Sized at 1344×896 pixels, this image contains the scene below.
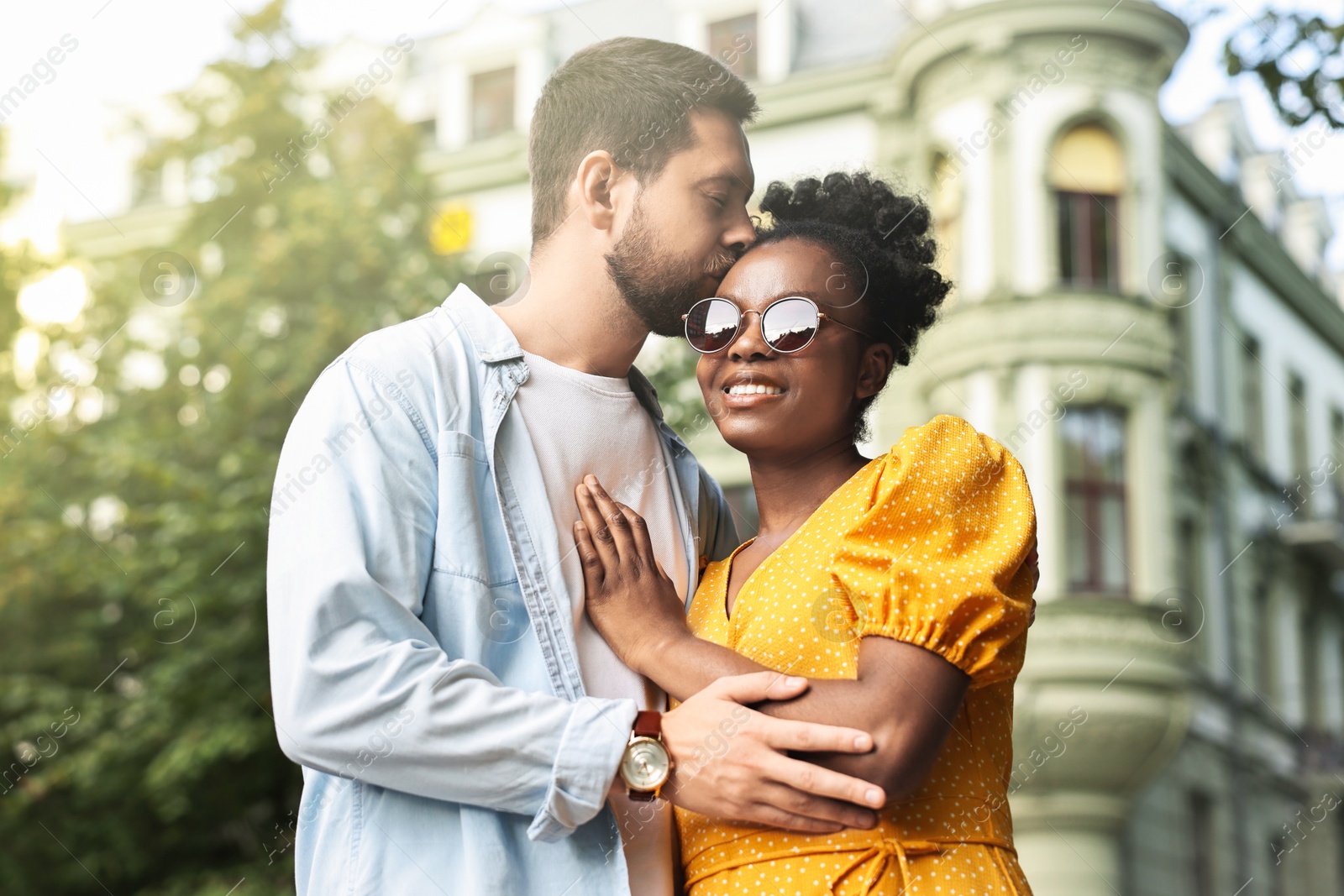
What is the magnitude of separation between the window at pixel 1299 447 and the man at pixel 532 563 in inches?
810

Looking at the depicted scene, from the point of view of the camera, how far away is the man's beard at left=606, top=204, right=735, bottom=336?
2.62 metres

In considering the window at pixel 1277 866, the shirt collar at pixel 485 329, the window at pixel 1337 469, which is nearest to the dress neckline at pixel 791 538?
the shirt collar at pixel 485 329

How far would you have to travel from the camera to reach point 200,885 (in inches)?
440

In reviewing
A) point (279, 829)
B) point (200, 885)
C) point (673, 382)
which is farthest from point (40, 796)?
point (673, 382)

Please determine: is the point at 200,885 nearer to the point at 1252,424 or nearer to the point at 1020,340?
the point at 1020,340

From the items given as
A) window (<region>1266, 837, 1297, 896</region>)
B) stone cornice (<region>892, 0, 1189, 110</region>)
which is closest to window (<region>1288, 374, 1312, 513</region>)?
window (<region>1266, 837, 1297, 896</region>)

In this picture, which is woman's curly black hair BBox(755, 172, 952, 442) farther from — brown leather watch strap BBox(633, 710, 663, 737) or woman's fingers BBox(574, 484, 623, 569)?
brown leather watch strap BBox(633, 710, 663, 737)

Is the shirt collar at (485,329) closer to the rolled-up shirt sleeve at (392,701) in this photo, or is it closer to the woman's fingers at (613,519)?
the woman's fingers at (613,519)

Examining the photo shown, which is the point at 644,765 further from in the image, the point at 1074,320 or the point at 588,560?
the point at 1074,320

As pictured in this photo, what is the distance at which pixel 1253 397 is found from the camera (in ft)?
68.0

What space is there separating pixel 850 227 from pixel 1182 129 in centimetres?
2011

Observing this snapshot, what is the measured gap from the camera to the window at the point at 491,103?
737 inches

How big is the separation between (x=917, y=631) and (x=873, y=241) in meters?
0.85

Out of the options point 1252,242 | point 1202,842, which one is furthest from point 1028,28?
point 1202,842
